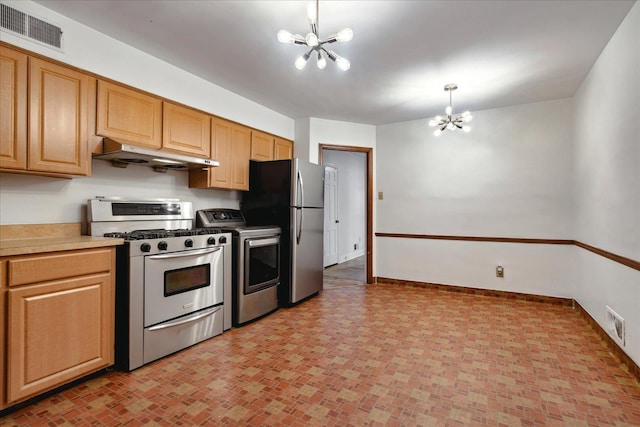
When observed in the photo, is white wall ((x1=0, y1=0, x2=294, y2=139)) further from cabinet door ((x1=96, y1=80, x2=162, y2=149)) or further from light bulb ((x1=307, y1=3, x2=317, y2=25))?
light bulb ((x1=307, y1=3, x2=317, y2=25))

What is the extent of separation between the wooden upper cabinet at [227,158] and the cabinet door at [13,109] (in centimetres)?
148

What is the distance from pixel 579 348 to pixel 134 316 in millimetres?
3547

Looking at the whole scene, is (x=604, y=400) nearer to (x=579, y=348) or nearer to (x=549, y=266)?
(x=579, y=348)

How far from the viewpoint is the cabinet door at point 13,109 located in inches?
77.7

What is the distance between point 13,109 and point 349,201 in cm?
587

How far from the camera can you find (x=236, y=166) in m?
3.73

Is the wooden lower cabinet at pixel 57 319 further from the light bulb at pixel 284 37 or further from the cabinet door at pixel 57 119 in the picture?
the light bulb at pixel 284 37

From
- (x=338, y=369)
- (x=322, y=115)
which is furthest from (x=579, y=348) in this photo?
(x=322, y=115)

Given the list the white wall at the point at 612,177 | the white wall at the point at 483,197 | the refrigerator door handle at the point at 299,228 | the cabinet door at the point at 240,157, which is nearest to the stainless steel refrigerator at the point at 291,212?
the refrigerator door handle at the point at 299,228

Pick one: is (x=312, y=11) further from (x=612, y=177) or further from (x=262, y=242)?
(x=612, y=177)

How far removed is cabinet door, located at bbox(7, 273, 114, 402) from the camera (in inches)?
69.6

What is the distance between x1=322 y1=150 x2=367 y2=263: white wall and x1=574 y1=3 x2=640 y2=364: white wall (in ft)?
12.5

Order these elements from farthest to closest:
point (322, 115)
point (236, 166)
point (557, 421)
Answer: point (322, 115) → point (236, 166) → point (557, 421)

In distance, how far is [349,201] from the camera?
725 centimetres
